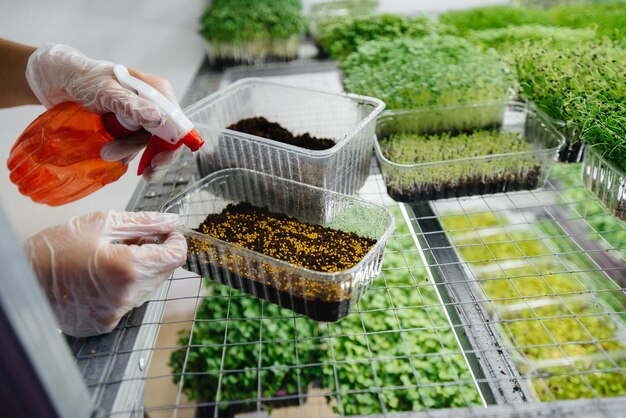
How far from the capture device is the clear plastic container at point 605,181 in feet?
3.58

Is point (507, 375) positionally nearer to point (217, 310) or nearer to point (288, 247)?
point (288, 247)

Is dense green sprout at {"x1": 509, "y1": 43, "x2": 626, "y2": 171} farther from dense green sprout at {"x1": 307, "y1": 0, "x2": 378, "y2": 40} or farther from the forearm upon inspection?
the forearm

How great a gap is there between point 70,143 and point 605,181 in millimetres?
1337

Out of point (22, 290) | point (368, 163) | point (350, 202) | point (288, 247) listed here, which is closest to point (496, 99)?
point (368, 163)

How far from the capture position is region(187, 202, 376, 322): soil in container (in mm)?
875

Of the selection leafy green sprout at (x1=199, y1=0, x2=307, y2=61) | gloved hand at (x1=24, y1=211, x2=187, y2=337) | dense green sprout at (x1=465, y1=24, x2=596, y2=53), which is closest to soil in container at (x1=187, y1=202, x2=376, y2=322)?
gloved hand at (x1=24, y1=211, x2=187, y2=337)

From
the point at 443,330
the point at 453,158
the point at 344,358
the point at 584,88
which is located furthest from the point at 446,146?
the point at 344,358

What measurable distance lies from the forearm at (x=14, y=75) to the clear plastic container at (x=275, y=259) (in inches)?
18.9

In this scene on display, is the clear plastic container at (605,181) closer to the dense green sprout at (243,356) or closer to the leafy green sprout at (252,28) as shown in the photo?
the dense green sprout at (243,356)

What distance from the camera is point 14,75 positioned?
110 cm

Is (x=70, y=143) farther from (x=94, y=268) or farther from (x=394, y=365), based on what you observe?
(x=394, y=365)

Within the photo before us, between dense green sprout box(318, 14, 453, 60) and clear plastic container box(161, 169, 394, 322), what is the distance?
1173mm

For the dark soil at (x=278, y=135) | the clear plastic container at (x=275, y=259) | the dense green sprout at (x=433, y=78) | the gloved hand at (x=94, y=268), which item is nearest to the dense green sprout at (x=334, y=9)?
the dense green sprout at (x=433, y=78)

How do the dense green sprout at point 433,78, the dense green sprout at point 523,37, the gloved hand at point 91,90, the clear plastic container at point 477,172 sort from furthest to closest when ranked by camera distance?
the dense green sprout at point 523,37, the dense green sprout at point 433,78, the clear plastic container at point 477,172, the gloved hand at point 91,90
